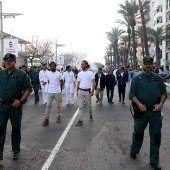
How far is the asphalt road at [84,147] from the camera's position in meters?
5.35

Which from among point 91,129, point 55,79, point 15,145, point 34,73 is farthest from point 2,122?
Answer: point 34,73

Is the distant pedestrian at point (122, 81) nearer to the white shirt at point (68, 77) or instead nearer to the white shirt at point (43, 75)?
the white shirt at point (68, 77)

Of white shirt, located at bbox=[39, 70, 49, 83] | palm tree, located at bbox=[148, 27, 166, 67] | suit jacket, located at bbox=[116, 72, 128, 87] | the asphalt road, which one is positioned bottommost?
the asphalt road

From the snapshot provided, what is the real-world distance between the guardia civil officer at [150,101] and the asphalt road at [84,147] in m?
0.46

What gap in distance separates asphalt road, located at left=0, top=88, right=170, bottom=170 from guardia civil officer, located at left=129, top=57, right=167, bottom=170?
1.50ft

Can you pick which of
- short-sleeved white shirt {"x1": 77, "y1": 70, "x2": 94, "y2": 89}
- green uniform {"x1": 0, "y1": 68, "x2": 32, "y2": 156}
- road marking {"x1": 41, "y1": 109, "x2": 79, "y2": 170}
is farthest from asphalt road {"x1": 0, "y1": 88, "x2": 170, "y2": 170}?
short-sleeved white shirt {"x1": 77, "y1": 70, "x2": 94, "y2": 89}

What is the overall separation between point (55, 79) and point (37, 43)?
4956 cm

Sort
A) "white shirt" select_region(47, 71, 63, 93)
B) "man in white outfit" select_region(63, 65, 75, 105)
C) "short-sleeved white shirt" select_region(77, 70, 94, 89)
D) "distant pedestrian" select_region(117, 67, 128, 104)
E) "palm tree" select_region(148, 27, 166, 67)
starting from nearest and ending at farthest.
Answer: "short-sleeved white shirt" select_region(77, 70, 94, 89), "white shirt" select_region(47, 71, 63, 93), "man in white outfit" select_region(63, 65, 75, 105), "distant pedestrian" select_region(117, 67, 128, 104), "palm tree" select_region(148, 27, 166, 67)

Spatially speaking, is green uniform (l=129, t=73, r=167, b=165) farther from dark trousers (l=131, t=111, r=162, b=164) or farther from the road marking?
the road marking

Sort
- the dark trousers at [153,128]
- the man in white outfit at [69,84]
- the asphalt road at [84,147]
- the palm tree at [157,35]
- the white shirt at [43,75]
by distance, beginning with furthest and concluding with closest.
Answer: the palm tree at [157,35]
the man in white outfit at [69,84]
the white shirt at [43,75]
the asphalt road at [84,147]
the dark trousers at [153,128]

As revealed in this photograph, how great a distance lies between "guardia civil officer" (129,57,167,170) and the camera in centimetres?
526

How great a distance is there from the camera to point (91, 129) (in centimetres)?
844

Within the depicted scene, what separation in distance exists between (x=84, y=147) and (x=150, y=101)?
1.97 metres

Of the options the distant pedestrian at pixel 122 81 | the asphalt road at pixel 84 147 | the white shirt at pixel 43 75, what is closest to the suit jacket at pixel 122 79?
the distant pedestrian at pixel 122 81
